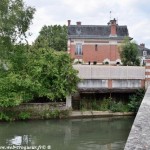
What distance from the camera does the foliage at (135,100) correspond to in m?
22.0

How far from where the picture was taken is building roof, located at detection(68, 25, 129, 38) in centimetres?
4125

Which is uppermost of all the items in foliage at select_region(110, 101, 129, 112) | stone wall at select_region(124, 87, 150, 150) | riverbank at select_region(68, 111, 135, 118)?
stone wall at select_region(124, 87, 150, 150)

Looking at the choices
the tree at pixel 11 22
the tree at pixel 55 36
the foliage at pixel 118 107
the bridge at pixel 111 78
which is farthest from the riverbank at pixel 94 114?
the tree at pixel 55 36

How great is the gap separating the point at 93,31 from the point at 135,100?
20687 mm

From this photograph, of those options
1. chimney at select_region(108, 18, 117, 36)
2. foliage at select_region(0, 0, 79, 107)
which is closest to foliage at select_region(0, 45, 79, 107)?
foliage at select_region(0, 0, 79, 107)

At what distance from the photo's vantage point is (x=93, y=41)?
135 feet

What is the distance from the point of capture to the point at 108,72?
23.5 metres

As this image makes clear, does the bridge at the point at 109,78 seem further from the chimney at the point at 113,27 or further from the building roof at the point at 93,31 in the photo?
the chimney at the point at 113,27

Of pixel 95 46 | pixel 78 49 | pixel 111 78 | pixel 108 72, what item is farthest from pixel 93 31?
pixel 111 78

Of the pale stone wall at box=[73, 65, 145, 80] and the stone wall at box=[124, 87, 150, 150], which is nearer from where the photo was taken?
the stone wall at box=[124, 87, 150, 150]

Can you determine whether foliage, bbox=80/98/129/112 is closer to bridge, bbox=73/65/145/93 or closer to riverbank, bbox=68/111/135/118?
riverbank, bbox=68/111/135/118

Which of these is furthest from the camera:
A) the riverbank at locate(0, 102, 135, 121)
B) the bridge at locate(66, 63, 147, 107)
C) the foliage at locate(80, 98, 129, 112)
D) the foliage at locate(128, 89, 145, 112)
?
the bridge at locate(66, 63, 147, 107)

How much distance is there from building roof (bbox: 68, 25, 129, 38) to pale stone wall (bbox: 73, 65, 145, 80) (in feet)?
58.3

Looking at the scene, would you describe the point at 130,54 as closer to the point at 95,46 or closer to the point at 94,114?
the point at 95,46
